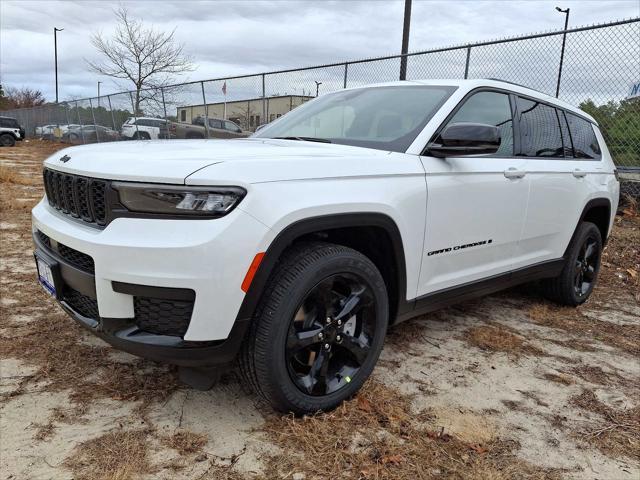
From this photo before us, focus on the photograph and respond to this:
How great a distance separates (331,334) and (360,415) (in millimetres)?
435

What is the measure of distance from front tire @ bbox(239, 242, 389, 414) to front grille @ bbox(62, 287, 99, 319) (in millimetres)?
675

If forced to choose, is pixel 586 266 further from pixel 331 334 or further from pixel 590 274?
pixel 331 334

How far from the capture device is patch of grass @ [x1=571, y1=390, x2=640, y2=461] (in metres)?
2.42

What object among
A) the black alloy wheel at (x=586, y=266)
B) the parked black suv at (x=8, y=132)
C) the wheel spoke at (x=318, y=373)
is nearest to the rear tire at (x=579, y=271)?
the black alloy wheel at (x=586, y=266)

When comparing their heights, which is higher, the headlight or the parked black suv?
the headlight

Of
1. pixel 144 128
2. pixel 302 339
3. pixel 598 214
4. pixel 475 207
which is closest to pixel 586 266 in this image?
pixel 598 214

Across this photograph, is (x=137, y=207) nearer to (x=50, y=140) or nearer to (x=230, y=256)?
(x=230, y=256)

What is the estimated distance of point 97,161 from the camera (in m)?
2.32

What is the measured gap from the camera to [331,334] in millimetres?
2473

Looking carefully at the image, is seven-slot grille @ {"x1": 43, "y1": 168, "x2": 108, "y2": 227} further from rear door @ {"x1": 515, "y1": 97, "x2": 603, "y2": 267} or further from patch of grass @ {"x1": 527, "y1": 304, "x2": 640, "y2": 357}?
patch of grass @ {"x1": 527, "y1": 304, "x2": 640, "y2": 357}

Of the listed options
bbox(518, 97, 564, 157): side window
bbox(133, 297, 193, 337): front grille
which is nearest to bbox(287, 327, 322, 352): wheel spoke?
bbox(133, 297, 193, 337): front grille

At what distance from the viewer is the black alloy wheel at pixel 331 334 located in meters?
2.38

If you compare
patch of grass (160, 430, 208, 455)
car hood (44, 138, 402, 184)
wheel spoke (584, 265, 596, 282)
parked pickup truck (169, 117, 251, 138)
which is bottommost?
patch of grass (160, 430, 208, 455)

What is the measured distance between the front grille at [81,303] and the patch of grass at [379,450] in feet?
3.12
